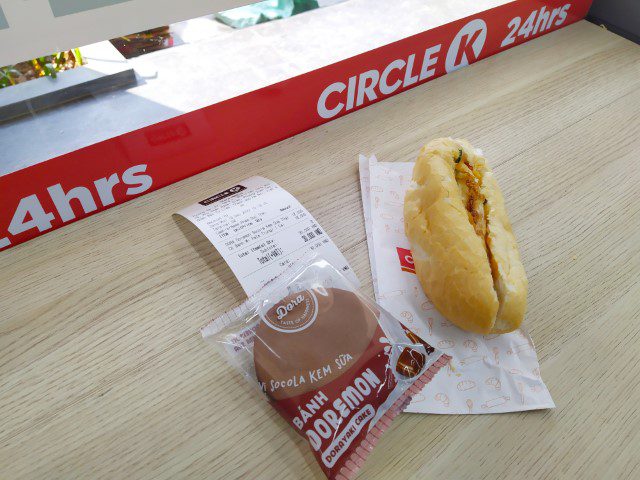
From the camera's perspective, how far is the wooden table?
1.75 ft

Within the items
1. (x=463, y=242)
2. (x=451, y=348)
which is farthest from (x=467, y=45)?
(x=451, y=348)

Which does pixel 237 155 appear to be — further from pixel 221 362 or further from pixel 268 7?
pixel 221 362

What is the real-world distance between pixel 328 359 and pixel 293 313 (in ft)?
0.23

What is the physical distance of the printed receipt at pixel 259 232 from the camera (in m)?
0.65

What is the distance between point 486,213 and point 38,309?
0.61 m

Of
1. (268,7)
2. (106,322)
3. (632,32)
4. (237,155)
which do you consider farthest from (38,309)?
(632,32)

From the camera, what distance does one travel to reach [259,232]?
684 mm

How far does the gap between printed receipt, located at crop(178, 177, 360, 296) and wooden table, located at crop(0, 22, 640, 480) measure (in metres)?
0.04

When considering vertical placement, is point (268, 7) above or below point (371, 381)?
above

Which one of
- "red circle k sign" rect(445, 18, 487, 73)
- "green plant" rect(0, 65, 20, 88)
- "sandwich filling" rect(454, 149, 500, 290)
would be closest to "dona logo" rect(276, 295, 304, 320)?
"sandwich filling" rect(454, 149, 500, 290)

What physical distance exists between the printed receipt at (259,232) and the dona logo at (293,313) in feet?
0.16

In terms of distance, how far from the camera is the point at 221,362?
0.60 metres

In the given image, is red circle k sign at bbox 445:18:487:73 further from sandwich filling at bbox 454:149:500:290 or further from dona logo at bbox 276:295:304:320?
dona logo at bbox 276:295:304:320

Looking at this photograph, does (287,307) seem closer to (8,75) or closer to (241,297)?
(241,297)
